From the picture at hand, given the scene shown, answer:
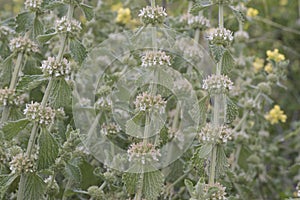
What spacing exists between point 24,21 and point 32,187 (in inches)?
16.8

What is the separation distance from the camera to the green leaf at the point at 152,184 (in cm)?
106

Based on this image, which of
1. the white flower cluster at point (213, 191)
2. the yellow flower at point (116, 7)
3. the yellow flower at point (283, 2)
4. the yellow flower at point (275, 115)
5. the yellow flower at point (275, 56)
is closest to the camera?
the white flower cluster at point (213, 191)

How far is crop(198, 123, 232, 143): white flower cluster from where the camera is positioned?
1.12 m

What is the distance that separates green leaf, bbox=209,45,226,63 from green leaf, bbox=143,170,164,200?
Result: 281 millimetres

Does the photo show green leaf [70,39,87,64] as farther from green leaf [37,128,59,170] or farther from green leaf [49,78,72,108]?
green leaf [37,128,59,170]

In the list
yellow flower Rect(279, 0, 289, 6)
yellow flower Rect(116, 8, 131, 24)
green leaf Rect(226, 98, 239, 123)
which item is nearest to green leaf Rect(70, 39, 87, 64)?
green leaf Rect(226, 98, 239, 123)

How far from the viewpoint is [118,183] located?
133 cm

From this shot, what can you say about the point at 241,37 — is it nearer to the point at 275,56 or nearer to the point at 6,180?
the point at 275,56

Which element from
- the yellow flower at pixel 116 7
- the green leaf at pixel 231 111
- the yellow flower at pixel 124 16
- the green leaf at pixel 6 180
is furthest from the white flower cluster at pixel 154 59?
the yellow flower at pixel 116 7

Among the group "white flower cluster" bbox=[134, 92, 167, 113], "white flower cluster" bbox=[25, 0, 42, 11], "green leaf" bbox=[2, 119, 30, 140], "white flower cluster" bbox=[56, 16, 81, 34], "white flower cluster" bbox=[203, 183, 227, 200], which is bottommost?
"white flower cluster" bbox=[203, 183, 227, 200]

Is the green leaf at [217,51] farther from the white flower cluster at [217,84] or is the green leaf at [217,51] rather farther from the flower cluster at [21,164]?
the flower cluster at [21,164]

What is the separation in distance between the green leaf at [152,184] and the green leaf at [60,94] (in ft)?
0.81

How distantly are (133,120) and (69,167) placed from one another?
0.71 ft

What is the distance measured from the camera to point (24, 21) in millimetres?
1274
